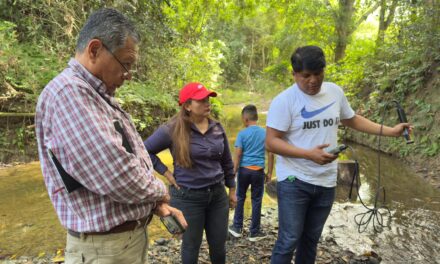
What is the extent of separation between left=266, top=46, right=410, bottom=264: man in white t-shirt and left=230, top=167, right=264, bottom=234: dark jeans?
194cm

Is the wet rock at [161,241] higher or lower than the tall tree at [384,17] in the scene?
lower

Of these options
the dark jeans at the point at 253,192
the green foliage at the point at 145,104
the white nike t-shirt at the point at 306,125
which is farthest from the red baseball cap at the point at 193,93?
the green foliage at the point at 145,104

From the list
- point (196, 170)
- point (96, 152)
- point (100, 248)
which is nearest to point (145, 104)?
point (196, 170)

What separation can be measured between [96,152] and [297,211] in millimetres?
1807

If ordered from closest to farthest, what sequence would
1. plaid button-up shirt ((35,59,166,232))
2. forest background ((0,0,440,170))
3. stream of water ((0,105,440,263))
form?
plaid button-up shirt ((35,59,166,232))
stream of water ((0,105,440,263))
forest background ((0,0,440,170))

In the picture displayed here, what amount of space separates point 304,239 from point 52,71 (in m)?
8.86

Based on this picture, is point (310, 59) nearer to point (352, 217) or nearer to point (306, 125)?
point (306, 125)

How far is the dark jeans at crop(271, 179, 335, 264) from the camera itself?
2.70 m

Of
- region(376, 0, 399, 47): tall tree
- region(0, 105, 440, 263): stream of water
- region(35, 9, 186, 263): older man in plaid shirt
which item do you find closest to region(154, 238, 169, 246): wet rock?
region(0, 105, 440, 263): stream of water

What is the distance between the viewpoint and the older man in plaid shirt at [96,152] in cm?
144

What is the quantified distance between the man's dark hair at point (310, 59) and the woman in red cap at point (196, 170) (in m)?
0.85

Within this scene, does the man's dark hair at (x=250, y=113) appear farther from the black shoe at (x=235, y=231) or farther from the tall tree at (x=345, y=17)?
the tall tree at (x=345, y=17)

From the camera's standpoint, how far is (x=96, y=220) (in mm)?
1579

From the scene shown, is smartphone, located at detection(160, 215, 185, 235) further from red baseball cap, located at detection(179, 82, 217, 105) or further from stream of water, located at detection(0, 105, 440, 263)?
stream of water, located at detection(0, 105, 440, 263)
